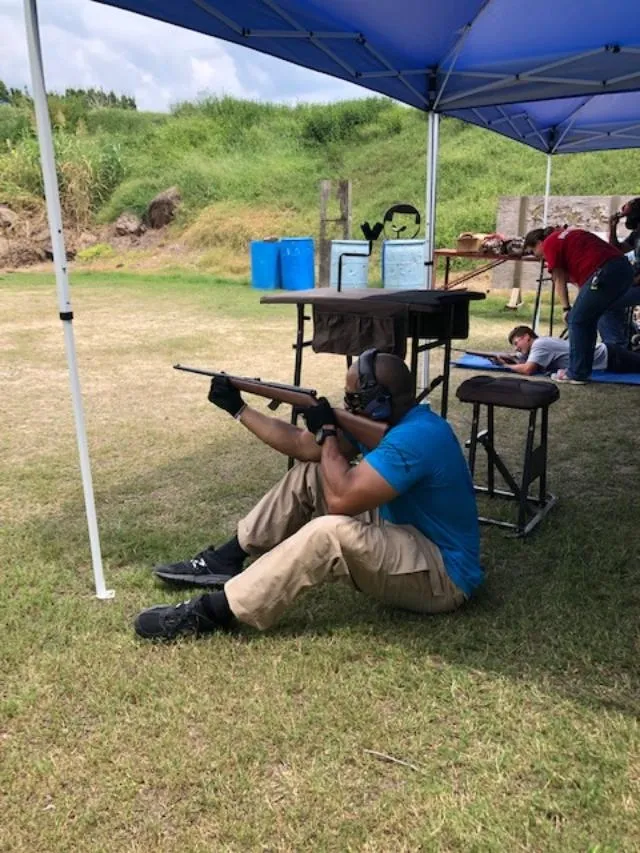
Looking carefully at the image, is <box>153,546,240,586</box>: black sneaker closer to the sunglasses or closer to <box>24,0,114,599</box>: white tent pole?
<box>24,0,114,599</box>: white tent pole

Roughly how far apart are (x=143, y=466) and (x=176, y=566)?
162 cm

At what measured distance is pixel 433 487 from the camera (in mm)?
2582

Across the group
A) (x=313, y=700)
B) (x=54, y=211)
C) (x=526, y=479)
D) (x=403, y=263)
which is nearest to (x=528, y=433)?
(x=526, y=479)

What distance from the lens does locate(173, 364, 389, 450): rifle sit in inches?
107

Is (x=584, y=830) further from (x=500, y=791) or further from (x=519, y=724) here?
(x=519, y=724)

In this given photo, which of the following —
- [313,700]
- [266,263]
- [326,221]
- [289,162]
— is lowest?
[313,700]

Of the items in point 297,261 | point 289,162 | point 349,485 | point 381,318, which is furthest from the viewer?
point 289,162

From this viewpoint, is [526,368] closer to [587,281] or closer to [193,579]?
[587,281]

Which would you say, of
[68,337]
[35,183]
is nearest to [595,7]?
[68,337]

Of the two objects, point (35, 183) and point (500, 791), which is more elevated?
point (35, 183)

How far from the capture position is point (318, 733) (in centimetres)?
219

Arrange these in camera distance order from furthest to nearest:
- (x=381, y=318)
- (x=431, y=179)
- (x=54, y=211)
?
(x=431, y=179) → (x=381, y=318) → (x=54, y=211)

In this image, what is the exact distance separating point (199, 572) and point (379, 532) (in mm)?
881

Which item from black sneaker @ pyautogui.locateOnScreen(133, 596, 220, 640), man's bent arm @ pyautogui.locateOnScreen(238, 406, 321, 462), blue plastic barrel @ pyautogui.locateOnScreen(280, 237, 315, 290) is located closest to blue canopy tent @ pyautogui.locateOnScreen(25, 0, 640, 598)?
black sneaker @ pyautogui.locateOnScreen(133, 596, 220, 640)
